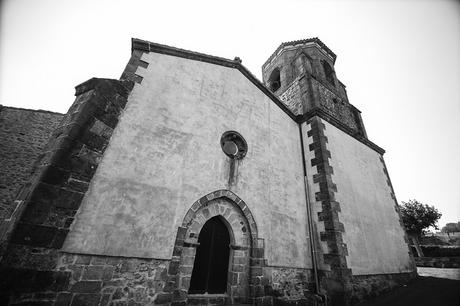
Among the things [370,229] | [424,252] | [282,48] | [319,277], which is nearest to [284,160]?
[319,277]

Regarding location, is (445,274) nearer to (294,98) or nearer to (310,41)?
(294,98)

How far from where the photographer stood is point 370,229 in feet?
25.1

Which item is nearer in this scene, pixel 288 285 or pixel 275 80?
pixel 288 285

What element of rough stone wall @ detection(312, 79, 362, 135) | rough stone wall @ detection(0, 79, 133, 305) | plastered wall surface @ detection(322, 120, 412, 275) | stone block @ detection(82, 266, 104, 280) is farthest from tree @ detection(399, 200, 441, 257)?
rough stone wall @ detection(0, 79, 133, 305)

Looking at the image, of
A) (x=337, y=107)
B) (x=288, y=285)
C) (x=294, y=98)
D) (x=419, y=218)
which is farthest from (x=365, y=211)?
(x=419, y=218)

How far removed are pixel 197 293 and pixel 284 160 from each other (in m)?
4.96

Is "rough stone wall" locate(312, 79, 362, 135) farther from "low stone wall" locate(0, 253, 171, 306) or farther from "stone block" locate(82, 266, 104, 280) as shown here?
"stone block" locate(82, 266, 104, 280)

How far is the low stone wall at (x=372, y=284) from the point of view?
19.3 feet

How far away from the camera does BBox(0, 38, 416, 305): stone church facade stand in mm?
3303

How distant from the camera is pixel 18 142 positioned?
9633mm

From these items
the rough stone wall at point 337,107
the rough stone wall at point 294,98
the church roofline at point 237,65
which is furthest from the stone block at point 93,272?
the rough stone wall at point 337,107

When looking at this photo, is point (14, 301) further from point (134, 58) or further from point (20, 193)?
point (134, 58)

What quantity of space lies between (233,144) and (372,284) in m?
6.55

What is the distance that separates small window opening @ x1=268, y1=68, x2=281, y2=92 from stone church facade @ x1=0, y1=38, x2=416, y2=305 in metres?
3.86
